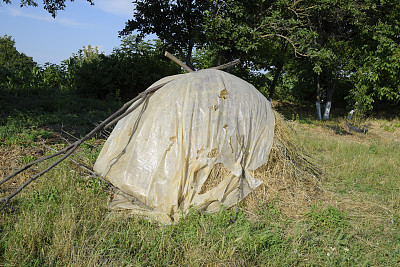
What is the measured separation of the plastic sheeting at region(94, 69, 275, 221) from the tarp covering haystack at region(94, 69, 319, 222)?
0.01 meters

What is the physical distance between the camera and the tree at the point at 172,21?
33.1ft

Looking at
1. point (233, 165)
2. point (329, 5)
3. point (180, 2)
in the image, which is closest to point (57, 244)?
point (233, 165)

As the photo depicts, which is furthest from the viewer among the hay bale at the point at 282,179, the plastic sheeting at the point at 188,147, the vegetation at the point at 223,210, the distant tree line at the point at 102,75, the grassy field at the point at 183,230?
the distant tree line at the point at 102,75

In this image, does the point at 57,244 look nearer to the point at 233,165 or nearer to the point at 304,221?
the point at 233,165

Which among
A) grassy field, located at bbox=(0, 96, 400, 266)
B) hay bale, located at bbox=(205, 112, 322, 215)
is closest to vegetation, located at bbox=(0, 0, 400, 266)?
grassy field, located at bbox=(0, 96, 400, 266)

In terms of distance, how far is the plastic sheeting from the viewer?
3873mm

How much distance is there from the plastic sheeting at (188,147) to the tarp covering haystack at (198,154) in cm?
1

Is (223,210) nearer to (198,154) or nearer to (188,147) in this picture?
(198,154)

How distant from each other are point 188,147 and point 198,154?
5.9 inches

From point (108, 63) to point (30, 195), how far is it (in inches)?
396

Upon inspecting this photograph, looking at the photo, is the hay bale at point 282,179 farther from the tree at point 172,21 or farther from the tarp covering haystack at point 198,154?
the tree at point 172,21

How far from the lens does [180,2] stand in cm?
1037

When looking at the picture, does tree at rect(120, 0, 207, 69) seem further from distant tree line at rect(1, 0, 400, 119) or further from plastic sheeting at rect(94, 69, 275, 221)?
plastic sheeting at rect(94, 69, 275, 221)

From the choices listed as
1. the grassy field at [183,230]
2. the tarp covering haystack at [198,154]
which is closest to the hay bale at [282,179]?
the tarp covering haystack at [198,154]
